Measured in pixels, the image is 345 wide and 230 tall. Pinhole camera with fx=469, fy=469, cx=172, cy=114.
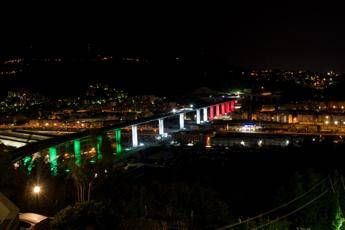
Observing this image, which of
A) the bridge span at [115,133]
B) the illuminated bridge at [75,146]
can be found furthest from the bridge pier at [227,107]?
the illuminated bridge at [75,146]

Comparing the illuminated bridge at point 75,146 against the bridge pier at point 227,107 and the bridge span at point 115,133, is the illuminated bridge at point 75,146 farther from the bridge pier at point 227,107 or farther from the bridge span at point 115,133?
the bridge pier at point 227,107

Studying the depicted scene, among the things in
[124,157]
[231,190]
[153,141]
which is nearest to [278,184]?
[231,190]

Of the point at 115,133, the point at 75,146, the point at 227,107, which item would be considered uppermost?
the point at 227,107

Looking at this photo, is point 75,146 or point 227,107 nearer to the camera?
point 75,146

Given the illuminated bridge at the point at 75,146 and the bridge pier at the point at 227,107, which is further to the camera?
the bridge pier at the point at 227,107

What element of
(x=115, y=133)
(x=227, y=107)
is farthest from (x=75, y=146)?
(x=227, y=107)

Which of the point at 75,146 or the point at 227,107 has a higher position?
the point at 227,107

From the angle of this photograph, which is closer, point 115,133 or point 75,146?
point 75,146

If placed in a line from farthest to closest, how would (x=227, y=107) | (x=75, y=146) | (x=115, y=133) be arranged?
(x=227, y=107)
(x=115, y=133)
(x=75, y=146)

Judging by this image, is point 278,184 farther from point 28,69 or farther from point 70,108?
point 28,69

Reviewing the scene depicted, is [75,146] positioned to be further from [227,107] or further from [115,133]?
[227,107]

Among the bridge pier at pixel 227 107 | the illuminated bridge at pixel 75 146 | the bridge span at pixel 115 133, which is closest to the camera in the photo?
the illuminated bridge at pixel 75 146

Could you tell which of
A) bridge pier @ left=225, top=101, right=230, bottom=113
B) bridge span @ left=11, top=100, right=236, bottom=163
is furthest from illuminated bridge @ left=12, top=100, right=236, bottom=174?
bridge pier @ left=225, top=101, right=230, bottom=113

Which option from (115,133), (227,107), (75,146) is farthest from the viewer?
(227,107)
